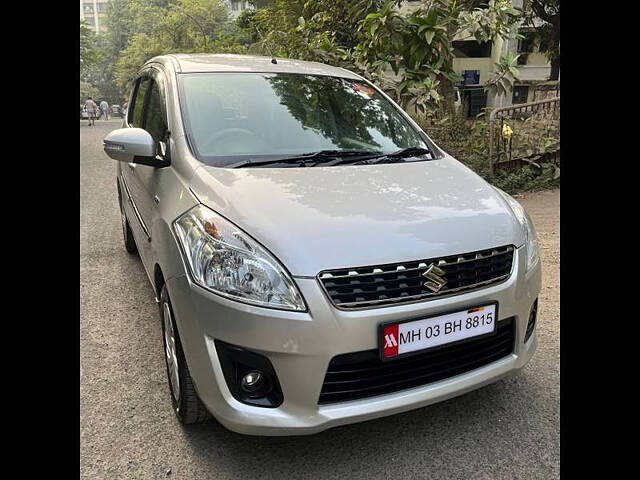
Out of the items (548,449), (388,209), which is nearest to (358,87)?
(388,209)

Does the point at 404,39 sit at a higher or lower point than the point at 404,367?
higher

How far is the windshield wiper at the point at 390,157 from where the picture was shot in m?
2.79

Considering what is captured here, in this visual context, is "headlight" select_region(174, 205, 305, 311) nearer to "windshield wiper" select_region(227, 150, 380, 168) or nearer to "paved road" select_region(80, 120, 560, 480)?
"windshield wiper" select_region(227, 150, 380, 168)

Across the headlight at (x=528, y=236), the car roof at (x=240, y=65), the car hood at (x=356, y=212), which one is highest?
the car roof at (x=240, y=65)

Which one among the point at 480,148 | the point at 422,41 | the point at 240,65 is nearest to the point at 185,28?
the point at 422,41

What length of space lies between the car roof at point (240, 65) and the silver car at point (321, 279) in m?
0.61

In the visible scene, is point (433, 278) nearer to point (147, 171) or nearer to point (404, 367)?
point (404, 367)

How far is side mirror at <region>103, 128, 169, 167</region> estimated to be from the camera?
2.75 metres

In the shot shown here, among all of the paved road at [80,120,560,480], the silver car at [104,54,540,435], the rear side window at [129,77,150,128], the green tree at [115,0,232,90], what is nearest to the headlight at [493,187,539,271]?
the silver car at [104,54,540,435]

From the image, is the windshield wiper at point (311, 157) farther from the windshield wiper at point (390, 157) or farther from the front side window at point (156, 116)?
the front side window at point (156, 116)

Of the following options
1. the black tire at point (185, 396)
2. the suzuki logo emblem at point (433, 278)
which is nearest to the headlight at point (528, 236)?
the suzuki logo emblem at point (433, 278)

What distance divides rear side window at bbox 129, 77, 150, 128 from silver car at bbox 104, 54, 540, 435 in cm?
126

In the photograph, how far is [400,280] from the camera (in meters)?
2.00

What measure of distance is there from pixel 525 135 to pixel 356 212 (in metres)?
6.48
